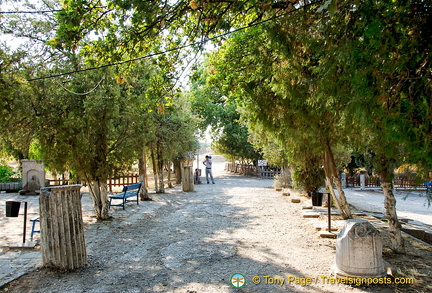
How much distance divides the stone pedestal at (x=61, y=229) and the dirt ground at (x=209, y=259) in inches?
8.6

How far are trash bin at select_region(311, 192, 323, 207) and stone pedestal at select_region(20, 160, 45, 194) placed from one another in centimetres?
1421

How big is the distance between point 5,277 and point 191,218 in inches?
225

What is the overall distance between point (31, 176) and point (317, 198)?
592 inches

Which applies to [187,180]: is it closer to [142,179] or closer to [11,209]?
[142,179]

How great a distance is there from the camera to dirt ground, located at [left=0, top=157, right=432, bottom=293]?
4.69 meters

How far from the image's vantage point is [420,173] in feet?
11.2

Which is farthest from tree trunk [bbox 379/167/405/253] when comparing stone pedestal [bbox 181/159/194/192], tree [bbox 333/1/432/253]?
stone pedestal [bbox 181/159/194/192]

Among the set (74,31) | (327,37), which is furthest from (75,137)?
(327,37)

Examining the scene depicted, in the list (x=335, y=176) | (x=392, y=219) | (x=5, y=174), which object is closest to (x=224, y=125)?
(x=5, y=174)

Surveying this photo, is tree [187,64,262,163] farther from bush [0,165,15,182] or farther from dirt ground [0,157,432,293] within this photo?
dirt ground [0,157,432,293]

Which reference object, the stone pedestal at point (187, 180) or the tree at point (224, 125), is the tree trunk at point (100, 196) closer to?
the stone pedestal at point (187, 180)

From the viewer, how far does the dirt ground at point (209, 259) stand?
469 centimetres

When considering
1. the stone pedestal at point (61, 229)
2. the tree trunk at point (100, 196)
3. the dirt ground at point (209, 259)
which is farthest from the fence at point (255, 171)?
the stone pedestal at point (61, 229)

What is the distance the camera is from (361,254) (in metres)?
4.69
